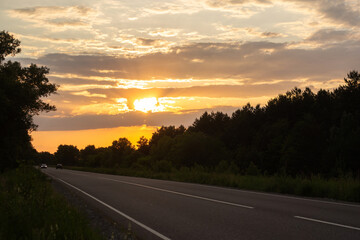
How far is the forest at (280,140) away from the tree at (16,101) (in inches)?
706

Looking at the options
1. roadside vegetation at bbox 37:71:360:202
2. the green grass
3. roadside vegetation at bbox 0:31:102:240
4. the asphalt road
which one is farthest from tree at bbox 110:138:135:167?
the green grass

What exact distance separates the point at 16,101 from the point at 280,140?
63932 millimetres

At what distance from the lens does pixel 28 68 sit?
4034 centimetres

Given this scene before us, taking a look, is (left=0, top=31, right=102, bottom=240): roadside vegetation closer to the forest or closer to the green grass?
the green grass

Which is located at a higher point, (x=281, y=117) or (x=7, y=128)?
(x=281, y=117)

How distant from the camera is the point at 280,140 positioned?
84.2 meters

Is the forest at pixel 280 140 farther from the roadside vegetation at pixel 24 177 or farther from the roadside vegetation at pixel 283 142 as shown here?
the roadside vegetation at pixel 24 177

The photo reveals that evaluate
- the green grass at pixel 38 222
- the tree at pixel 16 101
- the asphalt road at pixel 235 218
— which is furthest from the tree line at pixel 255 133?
the green grass at pixel 38 222

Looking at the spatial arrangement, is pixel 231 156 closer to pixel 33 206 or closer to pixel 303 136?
pixel 303 136

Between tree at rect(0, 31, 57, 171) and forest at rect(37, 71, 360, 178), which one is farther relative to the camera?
forest at rect(37, 71, 360, 178)

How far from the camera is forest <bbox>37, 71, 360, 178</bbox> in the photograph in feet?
218

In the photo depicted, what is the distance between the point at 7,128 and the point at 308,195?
25071mm

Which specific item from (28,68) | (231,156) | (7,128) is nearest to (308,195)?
(7,128)

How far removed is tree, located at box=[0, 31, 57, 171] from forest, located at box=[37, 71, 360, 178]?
17.9m
